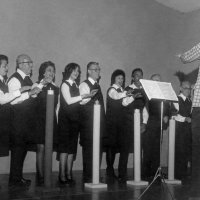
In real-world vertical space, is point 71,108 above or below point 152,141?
above

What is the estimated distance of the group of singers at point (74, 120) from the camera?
448 centimetres

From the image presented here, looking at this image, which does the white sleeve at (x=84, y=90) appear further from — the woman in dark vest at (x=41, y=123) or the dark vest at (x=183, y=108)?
the dark vest at (x=183, y=108)

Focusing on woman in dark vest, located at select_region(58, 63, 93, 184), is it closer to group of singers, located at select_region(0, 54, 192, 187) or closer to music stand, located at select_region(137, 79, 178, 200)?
group of singers, located at select_region(0, 54, 192, 187)

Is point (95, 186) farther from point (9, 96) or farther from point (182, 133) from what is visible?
point (182, 133)

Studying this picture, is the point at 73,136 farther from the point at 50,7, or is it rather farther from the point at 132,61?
the point at 132,61

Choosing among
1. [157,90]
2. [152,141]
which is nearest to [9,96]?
[157,90]

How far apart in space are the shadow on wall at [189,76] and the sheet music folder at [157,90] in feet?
11.8

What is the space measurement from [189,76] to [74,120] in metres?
3.92

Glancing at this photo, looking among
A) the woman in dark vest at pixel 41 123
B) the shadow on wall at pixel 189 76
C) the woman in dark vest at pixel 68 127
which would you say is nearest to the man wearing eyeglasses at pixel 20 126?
the woman in dark vest at pixel 41 123

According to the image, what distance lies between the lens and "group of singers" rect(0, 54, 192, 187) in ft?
14.7

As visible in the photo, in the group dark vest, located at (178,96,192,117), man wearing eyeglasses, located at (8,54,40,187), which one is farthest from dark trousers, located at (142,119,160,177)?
man wearing eyeglasses, located at (8,54,40,187)

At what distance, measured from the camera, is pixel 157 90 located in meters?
4.21

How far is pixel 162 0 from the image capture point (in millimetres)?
7785

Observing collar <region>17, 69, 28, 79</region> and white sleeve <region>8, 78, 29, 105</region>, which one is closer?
white sleeve <region>8, 78, 29, 105</region>
